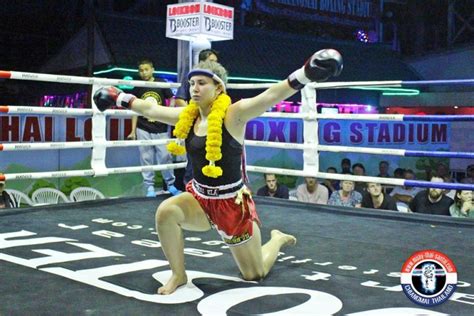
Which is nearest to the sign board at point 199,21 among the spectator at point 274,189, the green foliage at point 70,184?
the spectator at point 274,189

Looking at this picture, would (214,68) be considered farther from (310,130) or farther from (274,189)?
(274,189)

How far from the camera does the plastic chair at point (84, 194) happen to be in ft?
18.2

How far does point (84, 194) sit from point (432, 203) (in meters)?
3.02

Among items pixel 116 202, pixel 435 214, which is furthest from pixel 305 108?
pixel 116 202

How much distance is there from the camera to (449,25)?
13.6m

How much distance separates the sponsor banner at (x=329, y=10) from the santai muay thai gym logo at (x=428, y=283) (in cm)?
1131

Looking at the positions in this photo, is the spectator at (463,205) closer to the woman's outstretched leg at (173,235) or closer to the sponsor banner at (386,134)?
the sponsor banner at (386,134)

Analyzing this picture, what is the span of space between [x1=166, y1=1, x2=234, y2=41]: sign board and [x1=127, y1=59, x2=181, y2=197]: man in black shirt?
0.39 meters

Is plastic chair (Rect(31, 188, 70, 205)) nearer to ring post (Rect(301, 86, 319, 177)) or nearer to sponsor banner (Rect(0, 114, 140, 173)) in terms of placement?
sponsor banner (Rect(0, 114, 140, 173))

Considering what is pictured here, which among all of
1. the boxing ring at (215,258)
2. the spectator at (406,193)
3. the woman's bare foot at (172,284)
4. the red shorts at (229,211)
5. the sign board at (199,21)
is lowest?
the spectator at (406,193)

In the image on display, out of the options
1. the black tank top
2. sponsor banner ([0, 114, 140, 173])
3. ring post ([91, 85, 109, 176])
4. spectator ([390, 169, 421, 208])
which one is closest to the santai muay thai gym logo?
the black tank top

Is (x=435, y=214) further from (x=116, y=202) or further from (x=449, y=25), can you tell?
(x=449, y=25)

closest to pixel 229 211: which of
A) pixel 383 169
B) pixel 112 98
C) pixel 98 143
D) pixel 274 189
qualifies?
pixel 112 98

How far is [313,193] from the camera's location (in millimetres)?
5359
